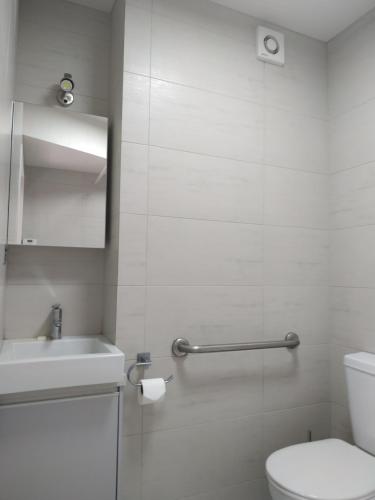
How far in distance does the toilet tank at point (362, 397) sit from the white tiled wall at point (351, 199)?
0.17 m

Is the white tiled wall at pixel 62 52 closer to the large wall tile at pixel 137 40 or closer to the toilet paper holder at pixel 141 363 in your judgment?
the large wall tile at pixel 137 40

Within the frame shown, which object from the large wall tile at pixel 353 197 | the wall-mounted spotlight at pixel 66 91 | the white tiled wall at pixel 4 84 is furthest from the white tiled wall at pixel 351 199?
the white tiled wall at pixel 4 84

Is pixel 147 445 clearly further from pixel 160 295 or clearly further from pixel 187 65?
pixel 187 65

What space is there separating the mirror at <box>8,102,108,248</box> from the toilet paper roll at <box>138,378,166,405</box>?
2.12 feet

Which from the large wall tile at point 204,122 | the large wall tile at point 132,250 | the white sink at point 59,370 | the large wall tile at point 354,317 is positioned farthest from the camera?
the large wall tile at point 354,317

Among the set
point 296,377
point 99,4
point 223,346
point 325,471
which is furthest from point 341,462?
point 99,4

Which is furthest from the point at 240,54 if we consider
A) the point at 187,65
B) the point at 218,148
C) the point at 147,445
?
the point at 147,445

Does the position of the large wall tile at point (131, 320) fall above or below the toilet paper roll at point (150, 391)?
above

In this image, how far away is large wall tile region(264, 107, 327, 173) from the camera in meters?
1.96

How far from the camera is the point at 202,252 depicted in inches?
69.2

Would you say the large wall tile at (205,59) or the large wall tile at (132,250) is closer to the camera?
the large wall tile at (132,250)

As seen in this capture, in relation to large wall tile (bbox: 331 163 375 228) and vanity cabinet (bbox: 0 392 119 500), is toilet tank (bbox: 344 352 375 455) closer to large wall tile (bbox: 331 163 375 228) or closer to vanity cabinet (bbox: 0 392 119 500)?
large wall tile (bbox: 331 163 375 228)

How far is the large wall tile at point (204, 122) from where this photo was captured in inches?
67.1

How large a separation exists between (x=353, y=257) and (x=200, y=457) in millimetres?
1216
